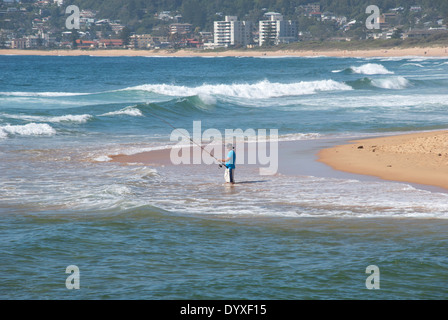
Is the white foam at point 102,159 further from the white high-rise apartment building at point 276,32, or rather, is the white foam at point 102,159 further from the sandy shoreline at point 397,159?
the white high-rise apartment building at point 276,32

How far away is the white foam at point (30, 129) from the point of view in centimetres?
2234

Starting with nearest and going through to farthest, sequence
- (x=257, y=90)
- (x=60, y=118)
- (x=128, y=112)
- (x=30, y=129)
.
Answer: (x=30, y=129), (x=60, y=118), (x=128, y=112), (x=257, y=90)

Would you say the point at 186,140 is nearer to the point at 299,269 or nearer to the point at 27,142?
the point at 27,142

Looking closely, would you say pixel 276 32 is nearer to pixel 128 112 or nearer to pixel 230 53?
pixel 230 53

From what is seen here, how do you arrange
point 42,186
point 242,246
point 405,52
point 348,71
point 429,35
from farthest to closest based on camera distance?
point 429,35 → point 405,52 → point 348,71 → point 42,186 → point 242,246

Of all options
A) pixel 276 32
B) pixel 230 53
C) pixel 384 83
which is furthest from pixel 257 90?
pixel 276 32

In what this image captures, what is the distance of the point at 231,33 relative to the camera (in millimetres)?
185875

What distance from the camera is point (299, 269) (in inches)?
312

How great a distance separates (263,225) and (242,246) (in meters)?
1.15

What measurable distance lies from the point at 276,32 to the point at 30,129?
166511 mm

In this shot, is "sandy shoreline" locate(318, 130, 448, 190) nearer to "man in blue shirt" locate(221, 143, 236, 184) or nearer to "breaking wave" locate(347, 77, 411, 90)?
"man in blue shirt" locate(221, 143, 236, 184)

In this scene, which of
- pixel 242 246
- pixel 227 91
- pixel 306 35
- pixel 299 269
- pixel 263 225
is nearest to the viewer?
pixel 299 269

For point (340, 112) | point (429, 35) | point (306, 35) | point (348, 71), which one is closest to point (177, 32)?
point (306, 35)

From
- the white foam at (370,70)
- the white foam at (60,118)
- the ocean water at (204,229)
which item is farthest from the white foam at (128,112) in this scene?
the white foam at (370,70)
